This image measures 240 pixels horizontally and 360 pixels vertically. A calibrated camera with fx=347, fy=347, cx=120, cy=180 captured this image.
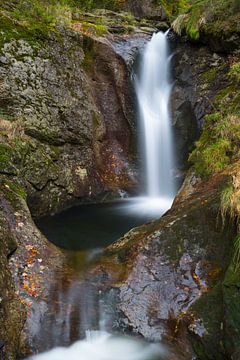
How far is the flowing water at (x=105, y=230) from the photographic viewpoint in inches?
148

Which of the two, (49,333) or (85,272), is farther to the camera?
(85,272)

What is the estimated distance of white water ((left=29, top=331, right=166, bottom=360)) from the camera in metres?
3.64

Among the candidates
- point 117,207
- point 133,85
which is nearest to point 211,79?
point 133,85

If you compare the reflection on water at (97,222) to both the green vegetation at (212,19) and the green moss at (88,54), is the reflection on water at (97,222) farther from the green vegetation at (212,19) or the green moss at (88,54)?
the green vegetation at (212,19)

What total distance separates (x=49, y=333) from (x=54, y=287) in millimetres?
711

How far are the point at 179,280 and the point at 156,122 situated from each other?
711 centimetres

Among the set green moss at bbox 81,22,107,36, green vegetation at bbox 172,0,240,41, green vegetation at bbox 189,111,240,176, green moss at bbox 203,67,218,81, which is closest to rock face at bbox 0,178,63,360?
green vegetation at bbox 189,111,240,176

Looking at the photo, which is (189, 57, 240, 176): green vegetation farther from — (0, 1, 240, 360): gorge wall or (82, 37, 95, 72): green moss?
(82, 37, 95, 72): green moss

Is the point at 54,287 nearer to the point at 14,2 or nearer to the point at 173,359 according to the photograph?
the point at 173,359

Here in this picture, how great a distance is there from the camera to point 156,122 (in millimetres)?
10695

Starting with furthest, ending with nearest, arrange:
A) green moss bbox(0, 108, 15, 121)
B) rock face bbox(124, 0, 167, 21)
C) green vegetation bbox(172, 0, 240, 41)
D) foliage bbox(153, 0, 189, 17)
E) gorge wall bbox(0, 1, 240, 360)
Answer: foliage bbox(153, 0, 189, 17) → rock face bbox(124, 0, 167, 21) → green vegetation bbox(172, 0, 240, 41) → green moss bbox(0, 108, 15, 121) → gorge wall bbox(0, 1, 240, 360)

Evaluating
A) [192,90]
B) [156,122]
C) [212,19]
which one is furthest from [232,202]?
[212,19]

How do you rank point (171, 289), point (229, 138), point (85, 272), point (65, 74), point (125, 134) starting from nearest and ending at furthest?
point (171, 289)
point (85, 272)
point (229, 138)
point (65, 74)
point (125, 134)

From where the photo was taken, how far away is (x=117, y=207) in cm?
884
